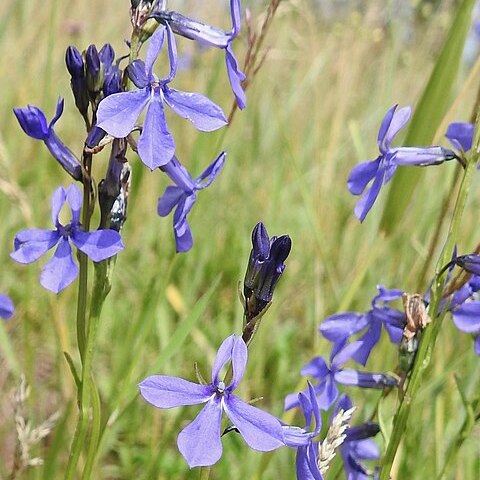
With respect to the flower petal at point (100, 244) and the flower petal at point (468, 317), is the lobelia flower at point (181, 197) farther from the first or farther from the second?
the flower petal at point (468, 317)

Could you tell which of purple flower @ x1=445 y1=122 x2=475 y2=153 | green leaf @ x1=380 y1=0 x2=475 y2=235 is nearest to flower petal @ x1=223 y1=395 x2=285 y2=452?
purple flower @ x1=445 y1=122 x2=475 y2=153

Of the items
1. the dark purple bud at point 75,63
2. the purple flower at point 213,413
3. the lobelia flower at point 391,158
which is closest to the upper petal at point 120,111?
the dark purple bud at point 75,63

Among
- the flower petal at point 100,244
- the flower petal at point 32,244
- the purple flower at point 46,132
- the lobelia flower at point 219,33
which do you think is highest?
the lobelia flower at point 219,33

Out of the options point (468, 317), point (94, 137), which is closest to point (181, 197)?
point (94, 137)

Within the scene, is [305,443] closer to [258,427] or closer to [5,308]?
[258,427]

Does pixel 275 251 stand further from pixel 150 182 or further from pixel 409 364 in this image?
pixel 150 182

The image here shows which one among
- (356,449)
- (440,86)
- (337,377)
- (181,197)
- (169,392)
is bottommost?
(356,449)
